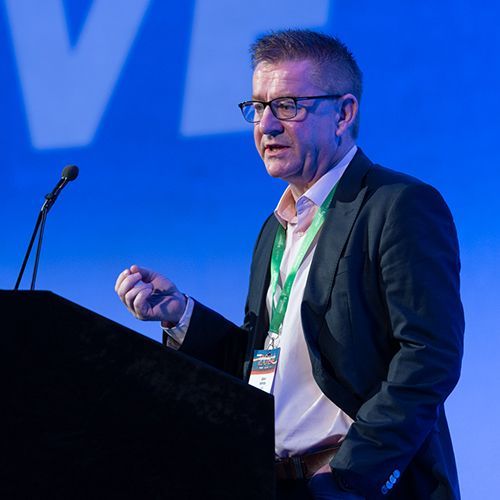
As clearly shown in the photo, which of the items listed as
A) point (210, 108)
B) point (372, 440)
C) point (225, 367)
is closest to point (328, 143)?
point (225, 367)

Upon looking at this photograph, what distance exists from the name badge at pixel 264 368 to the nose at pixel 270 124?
0.53 metres

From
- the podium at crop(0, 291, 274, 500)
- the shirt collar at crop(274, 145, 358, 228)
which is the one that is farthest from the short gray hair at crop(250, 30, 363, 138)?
the podium at crop(0, 291, 274, 500)

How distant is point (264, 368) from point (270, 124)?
0.59 metres

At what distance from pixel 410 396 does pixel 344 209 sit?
18.6 inches

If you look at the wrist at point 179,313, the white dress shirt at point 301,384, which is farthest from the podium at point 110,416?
the wrist at point 179,313

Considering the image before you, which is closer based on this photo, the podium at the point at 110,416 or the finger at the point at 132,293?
the podium at the point at 110,416

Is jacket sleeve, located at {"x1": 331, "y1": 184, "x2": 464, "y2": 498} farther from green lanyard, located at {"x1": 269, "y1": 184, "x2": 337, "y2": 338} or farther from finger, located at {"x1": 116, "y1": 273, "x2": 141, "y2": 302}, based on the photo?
finger, located at {"x1": 116, "y1": 273, "x2": 141, "y2": 302}

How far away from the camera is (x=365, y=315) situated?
1822mm

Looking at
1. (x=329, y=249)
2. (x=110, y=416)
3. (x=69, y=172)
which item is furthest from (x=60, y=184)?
(x=110, y=416)

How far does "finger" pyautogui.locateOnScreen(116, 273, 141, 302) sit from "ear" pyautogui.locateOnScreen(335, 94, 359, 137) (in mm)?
A: 616

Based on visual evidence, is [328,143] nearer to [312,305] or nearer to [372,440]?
[312,305]

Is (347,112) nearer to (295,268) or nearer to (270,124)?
(270,124)

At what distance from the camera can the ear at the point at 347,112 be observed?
2.15m

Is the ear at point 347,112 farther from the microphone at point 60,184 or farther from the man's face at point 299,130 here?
the microphone at point 60,184
